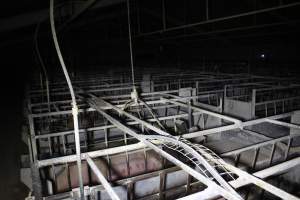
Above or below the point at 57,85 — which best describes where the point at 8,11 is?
above

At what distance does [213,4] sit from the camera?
12.4 meters

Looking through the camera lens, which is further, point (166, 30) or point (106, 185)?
point (166, 30)

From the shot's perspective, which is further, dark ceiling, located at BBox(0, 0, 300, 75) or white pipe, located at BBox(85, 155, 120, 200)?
dark ceiling, located at BBox(0, 0, 300, 75)

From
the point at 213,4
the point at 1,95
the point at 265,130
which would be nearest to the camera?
the point at 265,130

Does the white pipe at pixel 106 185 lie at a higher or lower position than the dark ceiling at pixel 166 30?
lower

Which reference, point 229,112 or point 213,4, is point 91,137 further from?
point 213,4

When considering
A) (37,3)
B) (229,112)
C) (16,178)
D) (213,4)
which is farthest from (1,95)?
(229,112)

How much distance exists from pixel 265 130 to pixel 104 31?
16.4m

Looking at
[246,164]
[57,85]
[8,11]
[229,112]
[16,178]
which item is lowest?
[16,178]

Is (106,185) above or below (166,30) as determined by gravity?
below

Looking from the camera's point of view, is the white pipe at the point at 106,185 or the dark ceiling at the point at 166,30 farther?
the dark ceiling at the point at 166,30

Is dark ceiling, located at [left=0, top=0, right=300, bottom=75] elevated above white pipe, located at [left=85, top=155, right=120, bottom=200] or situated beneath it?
elevated above

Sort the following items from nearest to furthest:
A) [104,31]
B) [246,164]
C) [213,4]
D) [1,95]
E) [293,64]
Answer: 1. [246,164]
2. [213,4]
3. [293,64]
4. [1,95]
5. [104,31]

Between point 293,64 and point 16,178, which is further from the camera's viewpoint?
point 293,64
